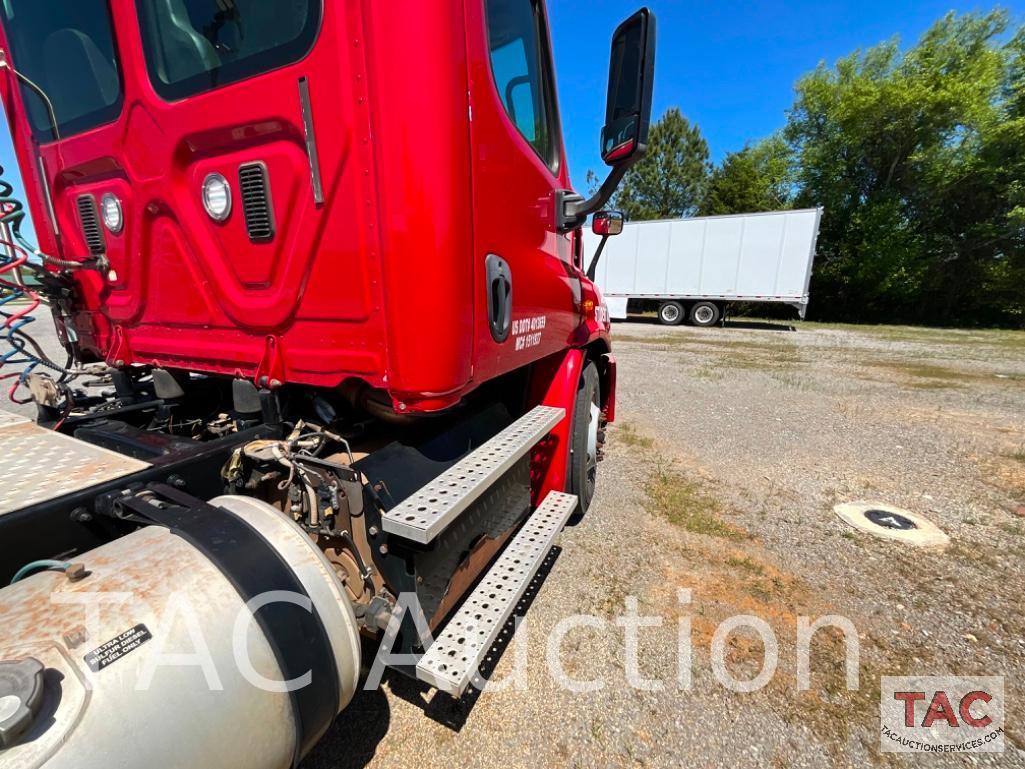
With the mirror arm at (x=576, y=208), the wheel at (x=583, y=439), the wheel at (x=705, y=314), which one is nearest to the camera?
the mirror arm at (x=576, y=208)

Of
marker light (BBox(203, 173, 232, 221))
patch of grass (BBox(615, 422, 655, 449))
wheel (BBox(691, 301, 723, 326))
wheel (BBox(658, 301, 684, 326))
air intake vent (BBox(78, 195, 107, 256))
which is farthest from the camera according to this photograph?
wheel (BBox(658, 301, 684, 326))

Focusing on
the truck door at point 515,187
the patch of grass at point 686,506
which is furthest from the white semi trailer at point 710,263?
the truck door at point 515,187

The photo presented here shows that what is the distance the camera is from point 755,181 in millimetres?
27219

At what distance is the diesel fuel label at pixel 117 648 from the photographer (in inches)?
31.8

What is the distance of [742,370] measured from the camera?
9148 mm

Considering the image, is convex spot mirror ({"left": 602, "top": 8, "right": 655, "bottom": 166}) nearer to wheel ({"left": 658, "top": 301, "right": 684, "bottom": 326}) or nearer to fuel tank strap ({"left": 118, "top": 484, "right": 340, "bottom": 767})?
fuel tank strap ({"left": 118, "top": 484, "right": 340, "bottom": 767})

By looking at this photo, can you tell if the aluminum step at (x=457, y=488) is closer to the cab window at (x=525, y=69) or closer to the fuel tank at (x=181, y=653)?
the fuel tank at (x=181, y=653)

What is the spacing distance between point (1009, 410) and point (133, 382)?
9.61 metres

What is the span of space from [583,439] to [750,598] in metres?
1.30

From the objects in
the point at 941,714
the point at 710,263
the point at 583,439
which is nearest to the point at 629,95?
the point at 583,439

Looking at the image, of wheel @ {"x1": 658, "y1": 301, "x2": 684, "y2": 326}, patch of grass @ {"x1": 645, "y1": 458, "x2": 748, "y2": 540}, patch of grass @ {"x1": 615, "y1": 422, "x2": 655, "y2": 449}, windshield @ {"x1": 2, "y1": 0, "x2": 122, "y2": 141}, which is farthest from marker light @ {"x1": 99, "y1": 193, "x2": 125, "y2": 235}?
wheel @ {"x1": 658, "y1": 301, "x2": 684, "y2": 326}

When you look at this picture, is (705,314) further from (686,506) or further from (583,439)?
(583,439)

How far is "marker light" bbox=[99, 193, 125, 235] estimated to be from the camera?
1850mm

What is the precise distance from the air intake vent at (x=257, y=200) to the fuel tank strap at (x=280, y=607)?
0.94 metres
